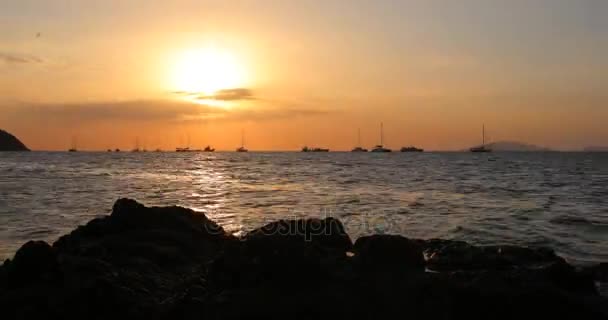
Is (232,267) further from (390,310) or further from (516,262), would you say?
(516,262)

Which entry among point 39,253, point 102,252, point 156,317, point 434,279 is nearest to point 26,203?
point 102,252

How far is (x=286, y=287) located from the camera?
983 centimetres

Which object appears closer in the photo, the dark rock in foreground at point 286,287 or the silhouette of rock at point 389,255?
the dark rock in foreground at point 286,287

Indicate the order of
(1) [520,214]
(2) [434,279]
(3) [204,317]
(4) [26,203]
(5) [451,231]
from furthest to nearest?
(4) [26,203]
(1) [520,214]
(5) [451,231]
(2) [434,279]
(3) [204,317]

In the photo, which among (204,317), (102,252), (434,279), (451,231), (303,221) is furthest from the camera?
(451,231)

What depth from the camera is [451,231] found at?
2238 centimetres

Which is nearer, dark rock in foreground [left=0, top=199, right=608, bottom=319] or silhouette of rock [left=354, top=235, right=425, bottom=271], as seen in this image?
dark rock in foreground [left=0, top=199, right=608, bottom=319]

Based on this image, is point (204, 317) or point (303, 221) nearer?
point (204, 317)

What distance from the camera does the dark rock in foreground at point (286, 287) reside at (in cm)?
920

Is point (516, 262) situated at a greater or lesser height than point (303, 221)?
lesser

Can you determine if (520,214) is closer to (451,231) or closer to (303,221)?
(451,231)

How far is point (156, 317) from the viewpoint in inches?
365

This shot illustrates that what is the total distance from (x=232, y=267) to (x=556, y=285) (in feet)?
19.6

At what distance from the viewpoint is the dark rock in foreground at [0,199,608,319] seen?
30.2 ft
